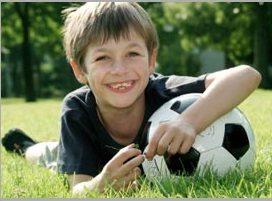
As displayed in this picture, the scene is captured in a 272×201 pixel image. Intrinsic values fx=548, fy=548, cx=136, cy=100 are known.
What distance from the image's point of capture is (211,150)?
10.4ft

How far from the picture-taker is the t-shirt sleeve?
3527 millimetres

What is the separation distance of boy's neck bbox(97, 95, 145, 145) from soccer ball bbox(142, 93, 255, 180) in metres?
0.40

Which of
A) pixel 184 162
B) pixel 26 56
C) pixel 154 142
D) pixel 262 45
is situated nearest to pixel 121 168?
pixel 154 142

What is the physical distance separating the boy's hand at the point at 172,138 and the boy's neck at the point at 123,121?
2.07 ft

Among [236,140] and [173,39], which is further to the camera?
[173,39]

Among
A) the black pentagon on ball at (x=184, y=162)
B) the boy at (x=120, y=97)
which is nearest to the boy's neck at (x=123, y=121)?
the boy at (x=120, y=97)

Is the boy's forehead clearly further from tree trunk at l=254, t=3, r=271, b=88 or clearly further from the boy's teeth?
tree trunk at l=254, t=3, r=271, b=88

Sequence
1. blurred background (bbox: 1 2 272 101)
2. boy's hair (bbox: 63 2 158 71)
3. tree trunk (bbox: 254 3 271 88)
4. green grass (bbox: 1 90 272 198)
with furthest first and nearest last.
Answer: blurred background (bbox: 1 2 272 101)
tree trunk (bbox: 254 3 271 88)
boy's hair (bbox: 63 2 158 71)
green grass (bbox: 1 90 272 198)

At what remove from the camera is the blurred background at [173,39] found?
80.6ft

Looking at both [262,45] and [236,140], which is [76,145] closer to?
[236,140]

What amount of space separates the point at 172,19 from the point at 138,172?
31609 mm

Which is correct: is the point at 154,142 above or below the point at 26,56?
above

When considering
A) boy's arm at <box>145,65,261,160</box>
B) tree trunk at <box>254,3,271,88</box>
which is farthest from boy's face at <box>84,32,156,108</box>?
tree trunk at <box>254,3,271,88</box>

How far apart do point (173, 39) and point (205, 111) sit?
111 feet
